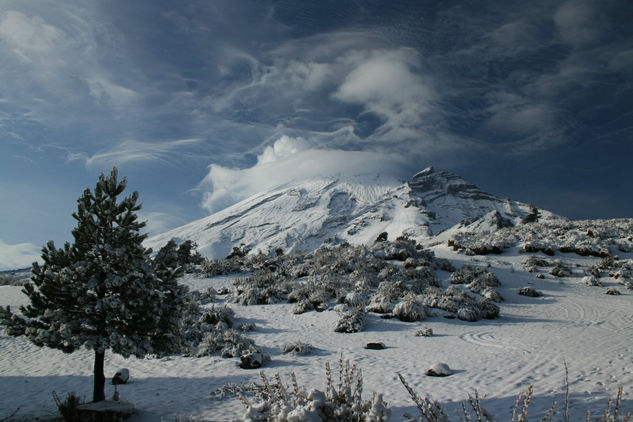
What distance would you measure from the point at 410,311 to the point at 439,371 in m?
6.73

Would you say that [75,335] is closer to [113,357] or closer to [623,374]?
[113,357]

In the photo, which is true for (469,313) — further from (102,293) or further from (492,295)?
(102,293)

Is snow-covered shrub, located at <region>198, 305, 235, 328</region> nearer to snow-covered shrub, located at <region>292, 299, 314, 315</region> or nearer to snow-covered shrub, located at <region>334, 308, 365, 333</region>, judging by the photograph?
snow-covered shrub, located at <region>292, 299, 314, 315</region>

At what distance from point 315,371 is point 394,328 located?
226 inches

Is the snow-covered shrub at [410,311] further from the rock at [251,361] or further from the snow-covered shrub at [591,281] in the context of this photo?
the snow-covered shrub at [591,281]

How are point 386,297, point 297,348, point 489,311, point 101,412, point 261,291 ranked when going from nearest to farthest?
point 101,412 → point 297,348 → point 489,311 → point 386,297 → point 261,291

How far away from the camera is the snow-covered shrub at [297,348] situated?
41.1 feet

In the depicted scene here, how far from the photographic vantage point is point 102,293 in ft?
26.6

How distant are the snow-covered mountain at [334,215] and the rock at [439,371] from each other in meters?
70.8

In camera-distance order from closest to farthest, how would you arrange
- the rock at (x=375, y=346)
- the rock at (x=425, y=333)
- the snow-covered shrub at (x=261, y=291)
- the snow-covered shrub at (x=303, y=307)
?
1. the rock at (x=375, y=346)
2. the rock at (x=425, y=333)
3. the snow-covered shrub at (x=303, y=307)
4. the snow-covered shrub at (x=261, y=291)

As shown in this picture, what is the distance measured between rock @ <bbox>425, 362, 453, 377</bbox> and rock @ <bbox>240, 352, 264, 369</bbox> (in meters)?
5.10

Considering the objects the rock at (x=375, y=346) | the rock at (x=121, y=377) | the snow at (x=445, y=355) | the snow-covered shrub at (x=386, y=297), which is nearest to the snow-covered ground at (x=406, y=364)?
the snow at (x=445, y=355)

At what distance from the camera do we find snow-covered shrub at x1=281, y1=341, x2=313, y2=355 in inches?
494

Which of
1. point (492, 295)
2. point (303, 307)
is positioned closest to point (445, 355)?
point (303, 307)
